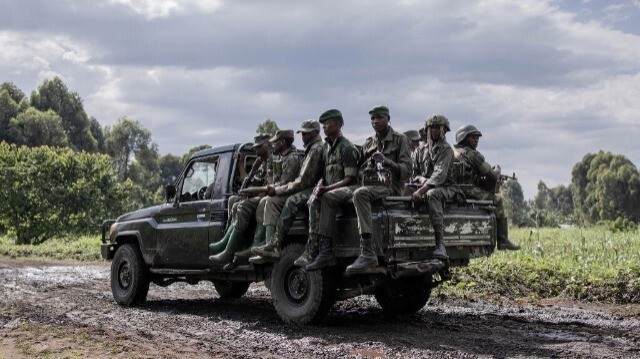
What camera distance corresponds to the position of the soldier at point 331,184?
874 cm

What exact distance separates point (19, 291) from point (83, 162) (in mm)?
27256

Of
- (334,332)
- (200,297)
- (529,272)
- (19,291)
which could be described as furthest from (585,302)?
(19,291)

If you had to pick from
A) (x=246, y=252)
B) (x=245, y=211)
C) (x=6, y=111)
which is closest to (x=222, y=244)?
(x=246, y=252)

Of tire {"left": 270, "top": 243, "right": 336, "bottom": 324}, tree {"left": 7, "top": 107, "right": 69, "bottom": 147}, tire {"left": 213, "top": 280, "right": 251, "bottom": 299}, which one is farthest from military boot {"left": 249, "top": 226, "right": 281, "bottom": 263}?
tree {"left": 7, "top": 107, "right": 69, "bottom": 147}

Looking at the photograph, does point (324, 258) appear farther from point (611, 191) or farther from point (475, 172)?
point (611, 191)

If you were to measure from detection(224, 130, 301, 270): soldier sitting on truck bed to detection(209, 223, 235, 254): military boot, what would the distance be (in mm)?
312

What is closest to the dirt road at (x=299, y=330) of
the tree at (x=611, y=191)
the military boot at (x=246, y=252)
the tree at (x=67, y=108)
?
the military boot at (x=246, y=252)

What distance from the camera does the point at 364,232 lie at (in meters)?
8.33

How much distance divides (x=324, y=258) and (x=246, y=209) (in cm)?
148

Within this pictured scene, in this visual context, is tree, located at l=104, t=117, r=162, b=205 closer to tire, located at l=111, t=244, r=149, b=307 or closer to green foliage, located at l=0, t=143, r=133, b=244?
green foliage, located at l=0, t=143, r=133, b=244

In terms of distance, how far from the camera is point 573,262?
14.4 meters

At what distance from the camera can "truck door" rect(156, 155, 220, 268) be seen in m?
10.8

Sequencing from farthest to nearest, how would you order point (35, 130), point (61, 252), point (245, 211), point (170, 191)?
point (35, 130) → point (61, 252) → point (170, 191) → point (245, 211)

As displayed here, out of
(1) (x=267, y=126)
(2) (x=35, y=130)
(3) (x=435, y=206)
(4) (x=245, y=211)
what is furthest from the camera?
(2) (x=35, y=130)
